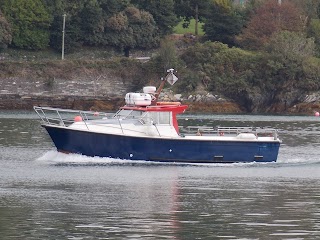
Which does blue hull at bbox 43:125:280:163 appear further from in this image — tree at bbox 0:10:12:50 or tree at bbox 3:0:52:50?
tree at bbox 3:0:52:50

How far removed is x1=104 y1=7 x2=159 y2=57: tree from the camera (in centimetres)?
11088

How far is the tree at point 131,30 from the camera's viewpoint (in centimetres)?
11088

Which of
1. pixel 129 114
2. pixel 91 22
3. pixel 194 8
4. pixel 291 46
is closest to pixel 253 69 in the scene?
pixel 291 46

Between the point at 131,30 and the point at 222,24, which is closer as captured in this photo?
the point at 131,30

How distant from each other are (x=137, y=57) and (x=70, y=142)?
225 feet

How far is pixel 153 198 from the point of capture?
117 ft

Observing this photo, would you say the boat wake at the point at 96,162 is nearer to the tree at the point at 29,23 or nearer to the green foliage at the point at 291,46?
the tree at the point at 29,23

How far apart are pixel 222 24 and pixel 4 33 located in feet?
70.6

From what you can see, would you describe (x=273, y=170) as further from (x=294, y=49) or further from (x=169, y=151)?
(x=294, y=49)

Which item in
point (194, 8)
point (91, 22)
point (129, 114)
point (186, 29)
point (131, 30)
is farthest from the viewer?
point (186, 29)

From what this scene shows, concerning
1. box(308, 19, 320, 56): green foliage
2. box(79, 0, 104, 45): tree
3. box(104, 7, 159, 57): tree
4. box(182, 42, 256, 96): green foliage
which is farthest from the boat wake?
box(308, 19, 320, 56): green foliage

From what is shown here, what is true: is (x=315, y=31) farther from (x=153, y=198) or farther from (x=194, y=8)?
(x=153, y=198)

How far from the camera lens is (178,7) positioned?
119375 mm

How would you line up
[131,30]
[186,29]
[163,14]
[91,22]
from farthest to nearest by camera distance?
1. [186,29]
2. [163,14]
3. [131,30]
4. [91,22]
